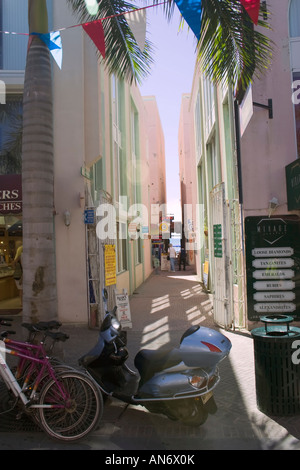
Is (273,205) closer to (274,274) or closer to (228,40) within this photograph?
(274,274)

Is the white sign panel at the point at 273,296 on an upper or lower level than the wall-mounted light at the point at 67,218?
lower

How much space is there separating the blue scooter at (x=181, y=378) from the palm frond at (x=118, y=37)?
519 cm

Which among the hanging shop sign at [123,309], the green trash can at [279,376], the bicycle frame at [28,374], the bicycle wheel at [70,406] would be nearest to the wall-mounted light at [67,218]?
the hanging shop sign at [123,309]

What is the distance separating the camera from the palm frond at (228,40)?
6387mm

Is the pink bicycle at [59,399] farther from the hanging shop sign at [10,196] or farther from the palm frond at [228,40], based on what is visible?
the hanging shop sign at [10,196]

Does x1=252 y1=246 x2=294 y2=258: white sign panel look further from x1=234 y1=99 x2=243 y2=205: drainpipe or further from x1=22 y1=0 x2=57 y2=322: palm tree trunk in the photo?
x1=22 y1=0 x2=57 y2=322: palm tree trunk

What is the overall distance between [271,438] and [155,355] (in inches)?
55.6

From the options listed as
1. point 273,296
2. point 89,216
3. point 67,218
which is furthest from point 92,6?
point 273,296

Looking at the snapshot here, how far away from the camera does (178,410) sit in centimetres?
426

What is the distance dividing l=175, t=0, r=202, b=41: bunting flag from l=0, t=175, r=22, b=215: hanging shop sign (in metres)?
5.65

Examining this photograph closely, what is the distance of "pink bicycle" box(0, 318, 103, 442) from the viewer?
13.4 ft

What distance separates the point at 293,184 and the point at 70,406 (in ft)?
19.0

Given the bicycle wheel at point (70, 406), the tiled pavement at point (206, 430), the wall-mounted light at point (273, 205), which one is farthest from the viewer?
the wall-mounted light at point (273, 205)

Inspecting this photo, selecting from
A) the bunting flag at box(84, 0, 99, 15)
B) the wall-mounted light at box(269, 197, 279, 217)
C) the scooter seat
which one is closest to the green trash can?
the scooter seat
